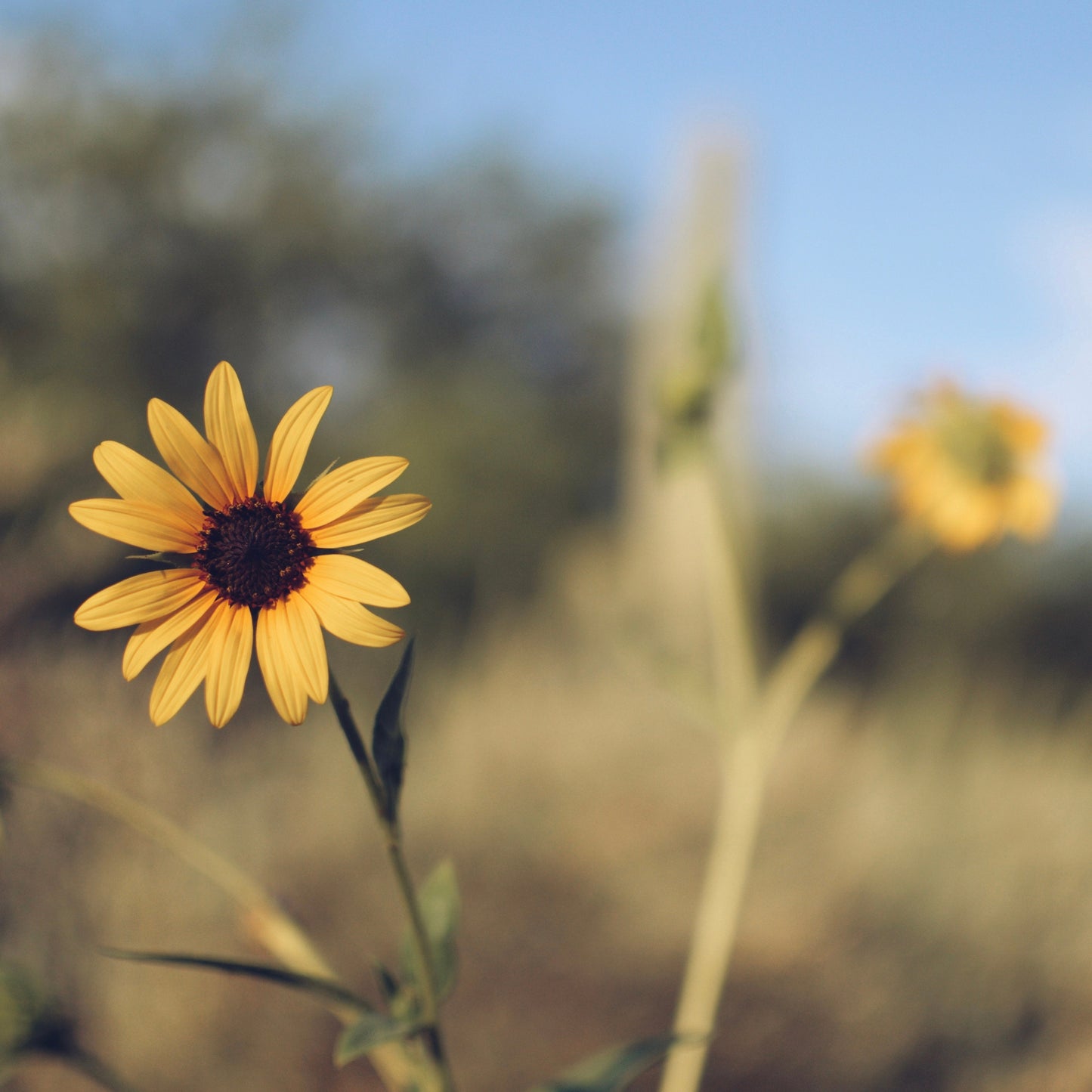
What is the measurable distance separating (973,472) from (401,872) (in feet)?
3.02

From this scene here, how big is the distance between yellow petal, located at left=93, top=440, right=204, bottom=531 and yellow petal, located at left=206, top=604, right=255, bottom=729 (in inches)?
2.0

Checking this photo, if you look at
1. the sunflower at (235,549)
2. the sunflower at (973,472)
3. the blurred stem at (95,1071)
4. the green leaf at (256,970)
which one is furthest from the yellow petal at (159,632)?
the sunflower at (973,472)

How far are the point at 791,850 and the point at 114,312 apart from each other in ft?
14.8

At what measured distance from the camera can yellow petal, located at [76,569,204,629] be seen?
1.33 ft

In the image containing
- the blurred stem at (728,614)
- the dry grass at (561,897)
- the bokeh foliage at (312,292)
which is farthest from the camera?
the bokeh foliage at (312,292)

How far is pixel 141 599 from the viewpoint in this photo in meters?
0.42

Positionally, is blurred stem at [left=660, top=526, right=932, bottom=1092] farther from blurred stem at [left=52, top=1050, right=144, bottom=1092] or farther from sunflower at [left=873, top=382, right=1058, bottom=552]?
blurred stem at [left=52, top=1050, right=144, bottom=1092]

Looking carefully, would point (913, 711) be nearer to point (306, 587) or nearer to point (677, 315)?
point (677, 315)

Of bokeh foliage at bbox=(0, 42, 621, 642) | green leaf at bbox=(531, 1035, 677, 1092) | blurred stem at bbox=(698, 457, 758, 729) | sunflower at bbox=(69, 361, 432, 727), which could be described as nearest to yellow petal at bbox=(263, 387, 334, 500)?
sunflower at bbox=(69, 361, 432, 727)

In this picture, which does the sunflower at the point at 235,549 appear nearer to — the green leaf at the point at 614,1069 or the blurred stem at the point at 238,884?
the blurred stem at the point at 238,884

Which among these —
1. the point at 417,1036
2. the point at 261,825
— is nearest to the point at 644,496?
the point at 261,825

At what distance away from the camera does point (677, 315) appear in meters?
3.67

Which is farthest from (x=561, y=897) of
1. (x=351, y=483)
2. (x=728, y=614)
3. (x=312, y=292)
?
(x=312, y=292)

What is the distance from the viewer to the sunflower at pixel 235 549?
0.40 meters
